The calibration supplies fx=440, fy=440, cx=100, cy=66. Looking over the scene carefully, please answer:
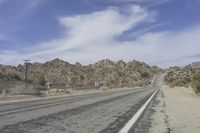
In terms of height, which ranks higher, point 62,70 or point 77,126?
point 62,70

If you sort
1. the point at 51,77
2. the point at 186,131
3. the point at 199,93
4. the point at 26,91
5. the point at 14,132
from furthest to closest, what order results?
the point at 51,77, the point at 26,91, the point at 199,93, the point at 186,131, the point at 14,132

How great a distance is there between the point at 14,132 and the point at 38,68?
596ft

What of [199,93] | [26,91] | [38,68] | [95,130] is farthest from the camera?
[38,68]

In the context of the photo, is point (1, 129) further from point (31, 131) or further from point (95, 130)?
point (95, 130)

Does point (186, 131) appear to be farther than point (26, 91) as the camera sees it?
No

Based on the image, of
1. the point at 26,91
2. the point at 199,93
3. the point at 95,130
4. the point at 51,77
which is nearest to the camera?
the point at 95,130

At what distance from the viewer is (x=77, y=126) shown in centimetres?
1327

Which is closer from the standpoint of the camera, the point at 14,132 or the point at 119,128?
the point at 14,132

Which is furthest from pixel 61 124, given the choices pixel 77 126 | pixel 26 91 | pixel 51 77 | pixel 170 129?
pixel 51 77

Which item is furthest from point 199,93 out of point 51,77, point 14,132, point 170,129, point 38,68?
point 38,68

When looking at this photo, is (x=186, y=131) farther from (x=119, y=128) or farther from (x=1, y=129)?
(x=1, y=129)

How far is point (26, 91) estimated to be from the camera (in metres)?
66.9

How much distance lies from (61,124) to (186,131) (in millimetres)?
3792

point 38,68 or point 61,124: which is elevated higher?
point 38,68
